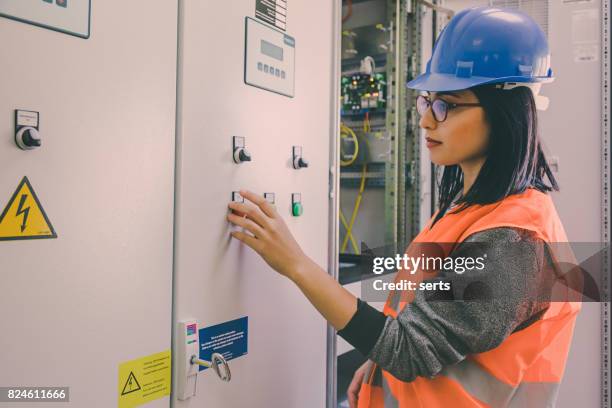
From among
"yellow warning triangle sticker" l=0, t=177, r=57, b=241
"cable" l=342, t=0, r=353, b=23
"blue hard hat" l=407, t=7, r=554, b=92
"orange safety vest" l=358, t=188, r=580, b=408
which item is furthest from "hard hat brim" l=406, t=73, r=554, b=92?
"cable" l=342, t=0, r=353, b=23

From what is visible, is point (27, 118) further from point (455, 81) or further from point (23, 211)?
point (455, 81)

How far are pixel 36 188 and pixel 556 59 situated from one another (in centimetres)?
249

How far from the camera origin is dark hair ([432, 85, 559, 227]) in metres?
0.98

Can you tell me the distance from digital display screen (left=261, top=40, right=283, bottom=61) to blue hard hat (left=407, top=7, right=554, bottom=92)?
38cm

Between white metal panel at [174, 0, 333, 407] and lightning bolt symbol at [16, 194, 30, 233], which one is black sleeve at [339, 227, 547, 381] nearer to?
white metal panel at [174, 0, 333, 407]

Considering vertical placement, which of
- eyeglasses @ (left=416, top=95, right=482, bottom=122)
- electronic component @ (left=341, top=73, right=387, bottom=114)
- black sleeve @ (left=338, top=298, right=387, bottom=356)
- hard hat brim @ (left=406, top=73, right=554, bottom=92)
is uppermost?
electronic component @ (left=341, top=73, right=387, bottom=114)

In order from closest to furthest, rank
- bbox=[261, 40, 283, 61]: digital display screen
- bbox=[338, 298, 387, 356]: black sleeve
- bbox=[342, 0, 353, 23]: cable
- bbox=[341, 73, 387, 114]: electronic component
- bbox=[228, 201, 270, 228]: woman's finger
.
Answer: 1. bbox=[338, 298, 387, 356]: black sleeve
2. bbox=[228, 201, 270, 228]: woman's finger
3. bbox=[261, 40, 283, 61]: digital display screen
4. bbox=[341, 73, 387, 114]: electronic component
5. bbox=[342, 0, 353, 23]: cable

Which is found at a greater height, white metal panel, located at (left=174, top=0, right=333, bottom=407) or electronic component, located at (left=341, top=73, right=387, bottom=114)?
electronic component, located at (left=341, top=73, right=387, bottom=114)

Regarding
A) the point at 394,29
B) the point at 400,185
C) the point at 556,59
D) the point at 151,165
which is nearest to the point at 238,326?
the point at 151,165

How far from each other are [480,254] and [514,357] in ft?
0.70

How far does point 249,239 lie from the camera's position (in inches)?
41.6

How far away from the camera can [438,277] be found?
0.97 meters

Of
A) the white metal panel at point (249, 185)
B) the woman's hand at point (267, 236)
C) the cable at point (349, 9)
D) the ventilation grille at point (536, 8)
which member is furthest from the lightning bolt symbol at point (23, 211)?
the ventilation grille at point (536, 8)

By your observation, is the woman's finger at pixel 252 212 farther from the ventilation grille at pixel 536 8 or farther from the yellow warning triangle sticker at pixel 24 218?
the ventilation grille at pixel 536 8
